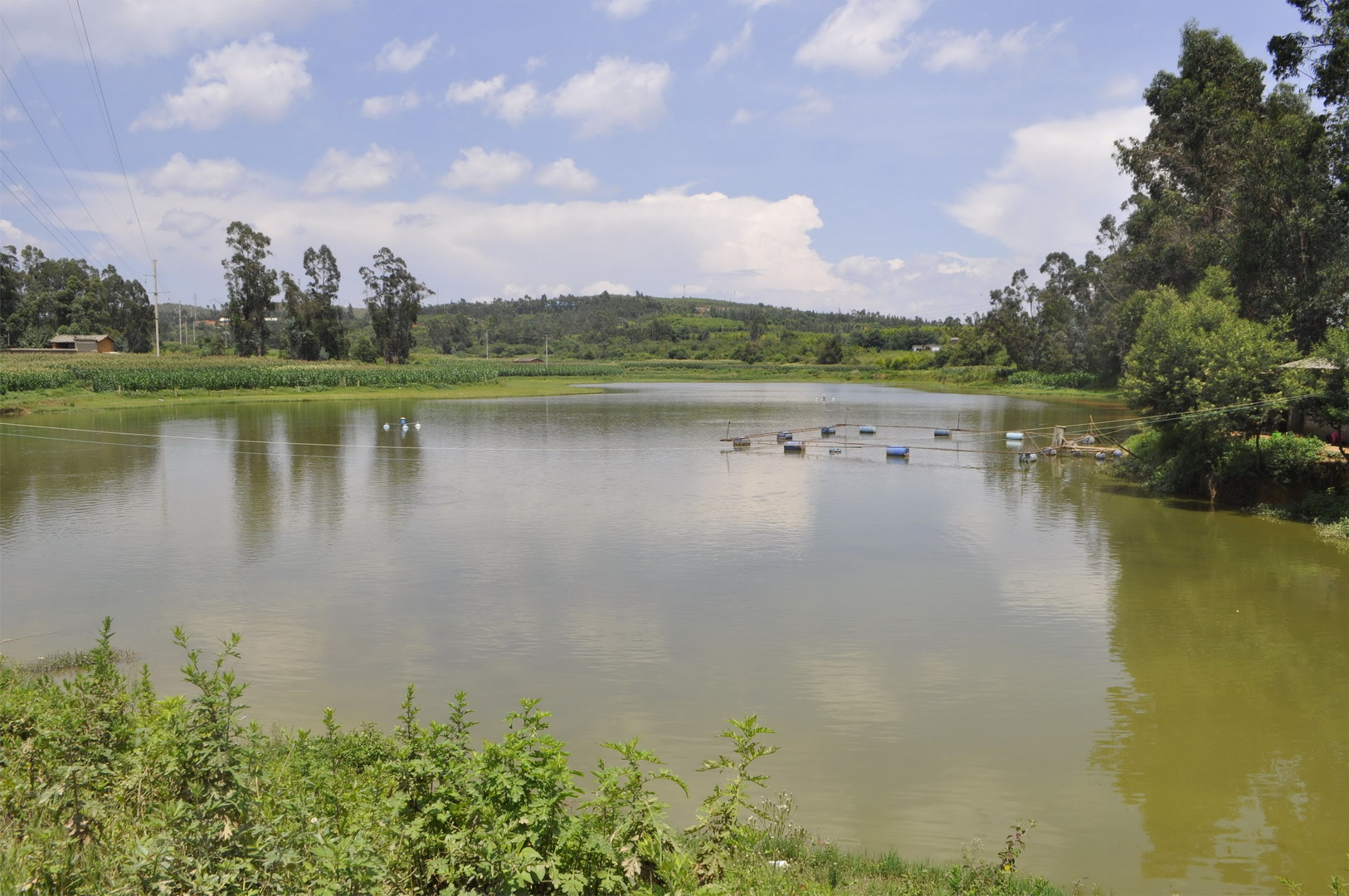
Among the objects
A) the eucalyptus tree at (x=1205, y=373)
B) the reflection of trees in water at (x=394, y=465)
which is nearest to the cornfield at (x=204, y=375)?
the reflection of trees in water at (x=394, y=465)

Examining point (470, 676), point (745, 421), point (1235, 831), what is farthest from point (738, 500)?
point (745, 421)

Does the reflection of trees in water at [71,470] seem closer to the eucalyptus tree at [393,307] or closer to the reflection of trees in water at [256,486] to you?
the reflection of trees in water at [256,486]

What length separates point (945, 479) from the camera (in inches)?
1121

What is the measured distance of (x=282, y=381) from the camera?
60.5 metres

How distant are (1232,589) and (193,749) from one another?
16558 millimetres

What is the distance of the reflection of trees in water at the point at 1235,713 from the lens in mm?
7297

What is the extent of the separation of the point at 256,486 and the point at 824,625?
1886 cm

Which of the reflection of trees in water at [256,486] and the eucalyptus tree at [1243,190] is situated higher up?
the eucalyptus tree at [1243,190]

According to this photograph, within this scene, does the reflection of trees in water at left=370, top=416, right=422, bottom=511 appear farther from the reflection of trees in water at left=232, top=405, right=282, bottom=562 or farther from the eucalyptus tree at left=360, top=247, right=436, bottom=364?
the eucalyptus tree at left=360, top=247, right=436, bottom=364

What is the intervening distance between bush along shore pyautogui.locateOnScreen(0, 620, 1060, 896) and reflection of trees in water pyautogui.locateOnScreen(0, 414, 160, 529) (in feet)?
54.9

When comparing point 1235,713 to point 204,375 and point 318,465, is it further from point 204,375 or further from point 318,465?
point 204,375

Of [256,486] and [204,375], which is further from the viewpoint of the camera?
[204,375]

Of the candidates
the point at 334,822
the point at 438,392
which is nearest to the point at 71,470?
the point at 334,822

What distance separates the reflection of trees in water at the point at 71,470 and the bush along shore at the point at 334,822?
1672 centimetres
